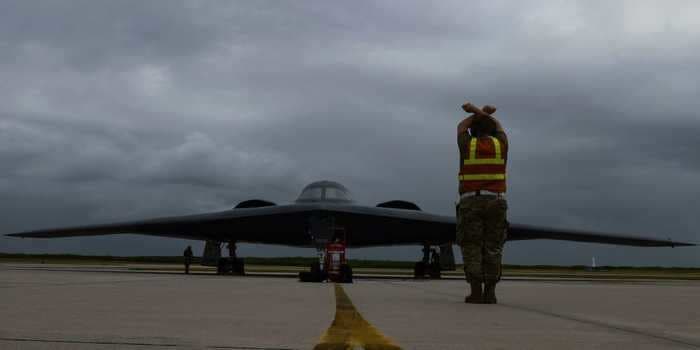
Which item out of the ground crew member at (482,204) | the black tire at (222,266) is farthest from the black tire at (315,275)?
the black tire at (222,266)

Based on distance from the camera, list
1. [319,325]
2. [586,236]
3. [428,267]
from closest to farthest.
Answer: [319,325], [586,236], [428,267]

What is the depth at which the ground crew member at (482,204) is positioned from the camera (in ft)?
24.2

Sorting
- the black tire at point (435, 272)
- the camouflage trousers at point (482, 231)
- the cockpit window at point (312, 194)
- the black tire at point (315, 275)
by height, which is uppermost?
the cockpit window at point (312, 194)

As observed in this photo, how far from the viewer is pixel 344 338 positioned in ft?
11.3

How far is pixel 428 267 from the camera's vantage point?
68.5 feet

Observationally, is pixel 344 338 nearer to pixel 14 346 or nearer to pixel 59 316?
pixel 14 346

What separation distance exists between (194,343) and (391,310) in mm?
2584

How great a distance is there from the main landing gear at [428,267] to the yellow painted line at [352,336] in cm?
1600

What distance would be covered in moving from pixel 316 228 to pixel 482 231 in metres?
10.2

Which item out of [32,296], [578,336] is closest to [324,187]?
[32,296]

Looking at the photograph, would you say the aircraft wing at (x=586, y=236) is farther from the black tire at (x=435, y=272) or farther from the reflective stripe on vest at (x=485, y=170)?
the reflective stripe on vest at (x=485, y=170)

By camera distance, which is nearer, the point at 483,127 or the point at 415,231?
the point at 483,127

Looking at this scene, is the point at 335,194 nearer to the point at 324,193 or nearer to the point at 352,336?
the point at 324,193

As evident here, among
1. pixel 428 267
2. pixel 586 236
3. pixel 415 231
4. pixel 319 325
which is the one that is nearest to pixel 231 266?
pixel 415 231
